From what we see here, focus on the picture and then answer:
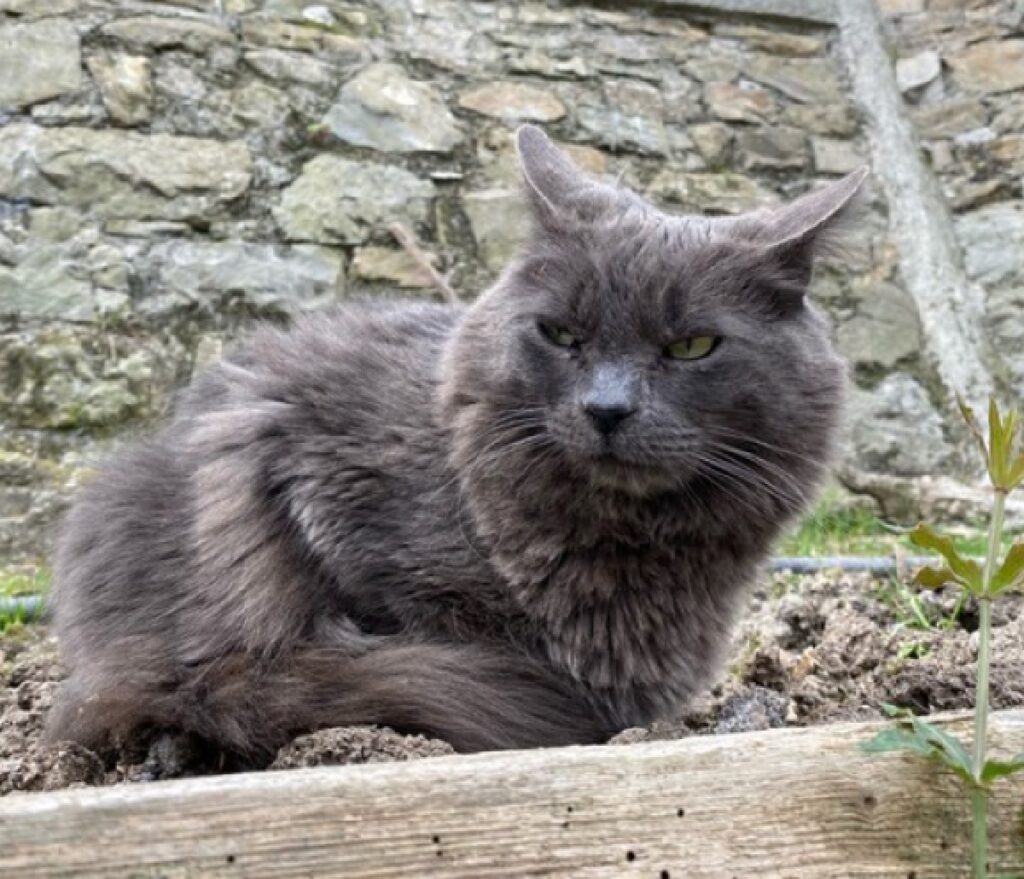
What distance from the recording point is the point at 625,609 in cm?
200

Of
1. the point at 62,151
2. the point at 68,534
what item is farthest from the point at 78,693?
the point at 62,151

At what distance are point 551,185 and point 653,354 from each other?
0.42 m

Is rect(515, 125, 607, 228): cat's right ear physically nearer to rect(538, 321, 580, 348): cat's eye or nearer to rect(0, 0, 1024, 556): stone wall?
rect(538, 321, 580, 348): cat's eye

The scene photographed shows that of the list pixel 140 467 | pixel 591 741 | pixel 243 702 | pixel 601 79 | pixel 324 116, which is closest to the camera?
pixel 243 702

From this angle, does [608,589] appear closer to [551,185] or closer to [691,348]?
[691,348]

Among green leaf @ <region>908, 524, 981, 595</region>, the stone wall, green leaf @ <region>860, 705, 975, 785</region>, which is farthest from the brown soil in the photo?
the stone wall

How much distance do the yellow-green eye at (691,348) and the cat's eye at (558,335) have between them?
0.47 feet

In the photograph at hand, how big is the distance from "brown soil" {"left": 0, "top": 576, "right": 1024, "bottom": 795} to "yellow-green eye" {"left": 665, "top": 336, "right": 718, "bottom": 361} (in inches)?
21.6

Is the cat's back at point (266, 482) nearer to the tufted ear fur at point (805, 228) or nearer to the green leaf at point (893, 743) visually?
the tufted ear fur at point (805, 228)

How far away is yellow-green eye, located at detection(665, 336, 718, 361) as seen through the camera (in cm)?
191

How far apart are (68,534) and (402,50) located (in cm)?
296

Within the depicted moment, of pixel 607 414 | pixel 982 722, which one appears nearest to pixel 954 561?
pixel 982 722

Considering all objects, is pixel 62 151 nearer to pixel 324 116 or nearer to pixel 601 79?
pixel 324 116

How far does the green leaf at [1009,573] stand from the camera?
1277mm
